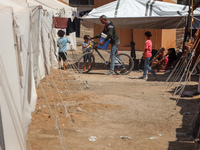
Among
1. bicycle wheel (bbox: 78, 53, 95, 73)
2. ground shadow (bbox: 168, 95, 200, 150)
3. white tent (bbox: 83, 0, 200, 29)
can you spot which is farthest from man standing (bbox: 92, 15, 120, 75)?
ground shadow (bbox: 168, 95, 200, 150)

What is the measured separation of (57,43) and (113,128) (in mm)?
6863

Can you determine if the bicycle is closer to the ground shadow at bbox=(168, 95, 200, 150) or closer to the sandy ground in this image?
the sandy ground

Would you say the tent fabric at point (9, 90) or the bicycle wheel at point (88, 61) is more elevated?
the tent fabric at point (9, 90)

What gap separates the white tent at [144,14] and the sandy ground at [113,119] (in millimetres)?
3623

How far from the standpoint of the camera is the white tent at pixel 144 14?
12.3 metres

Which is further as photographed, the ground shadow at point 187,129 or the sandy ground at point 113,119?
the sandy ground at point 113,119

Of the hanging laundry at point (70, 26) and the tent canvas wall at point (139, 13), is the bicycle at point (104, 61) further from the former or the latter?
the tent canvas wall at point (139, 13)

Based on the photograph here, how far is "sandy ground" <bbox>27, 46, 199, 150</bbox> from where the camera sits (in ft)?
16.1

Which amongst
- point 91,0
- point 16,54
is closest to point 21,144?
point 16,54

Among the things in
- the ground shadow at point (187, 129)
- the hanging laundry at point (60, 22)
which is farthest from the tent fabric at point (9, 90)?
the hanging laundry at point (60, 22)

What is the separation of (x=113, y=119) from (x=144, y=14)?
23.2ft

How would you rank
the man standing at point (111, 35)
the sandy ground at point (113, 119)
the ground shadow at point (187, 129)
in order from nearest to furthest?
the ground shadow at point (187, 129)
the sandy ground at point (113, 119)
the man standing at point (111, 35)

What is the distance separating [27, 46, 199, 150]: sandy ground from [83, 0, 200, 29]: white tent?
3.62 meters

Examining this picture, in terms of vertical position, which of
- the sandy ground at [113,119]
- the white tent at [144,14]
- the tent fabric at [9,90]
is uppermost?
the white tent at [144,14]
